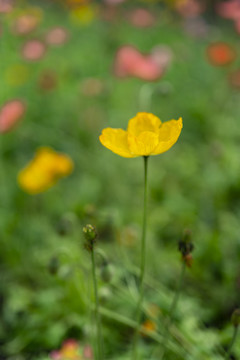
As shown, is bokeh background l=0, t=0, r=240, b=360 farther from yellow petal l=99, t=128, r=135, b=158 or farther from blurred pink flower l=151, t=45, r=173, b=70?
yellow petal l=99, t=128, r=135, b=158

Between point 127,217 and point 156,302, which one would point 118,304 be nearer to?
point 156,302

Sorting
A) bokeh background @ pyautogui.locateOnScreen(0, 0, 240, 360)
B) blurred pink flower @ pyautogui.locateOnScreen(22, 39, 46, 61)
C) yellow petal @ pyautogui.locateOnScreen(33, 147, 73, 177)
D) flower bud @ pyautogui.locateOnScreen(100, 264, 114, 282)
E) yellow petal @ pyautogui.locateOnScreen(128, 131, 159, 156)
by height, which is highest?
yellow petal @ pyautogui.locateOnScreen(128, 131, 159, 156)

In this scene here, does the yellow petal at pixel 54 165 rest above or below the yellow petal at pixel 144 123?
below

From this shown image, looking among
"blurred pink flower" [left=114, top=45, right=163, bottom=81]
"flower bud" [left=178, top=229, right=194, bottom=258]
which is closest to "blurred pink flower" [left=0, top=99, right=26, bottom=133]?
"blurred pink flower" [left=114, top=45, right=163, bottom=81]

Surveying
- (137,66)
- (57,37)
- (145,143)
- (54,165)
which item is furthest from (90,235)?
(57,37)

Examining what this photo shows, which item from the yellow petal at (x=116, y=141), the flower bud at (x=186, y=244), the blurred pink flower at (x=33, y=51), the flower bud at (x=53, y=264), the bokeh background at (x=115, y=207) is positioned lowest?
the bokeh background at (x=115, y=207)

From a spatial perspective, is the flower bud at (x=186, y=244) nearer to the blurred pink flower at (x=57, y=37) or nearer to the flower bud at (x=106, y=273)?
the flower bud at (x=106, y=273)

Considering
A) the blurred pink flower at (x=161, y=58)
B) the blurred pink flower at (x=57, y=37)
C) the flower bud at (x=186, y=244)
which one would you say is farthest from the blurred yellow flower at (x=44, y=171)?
the blurred pink flower at (x=57, y=37)
